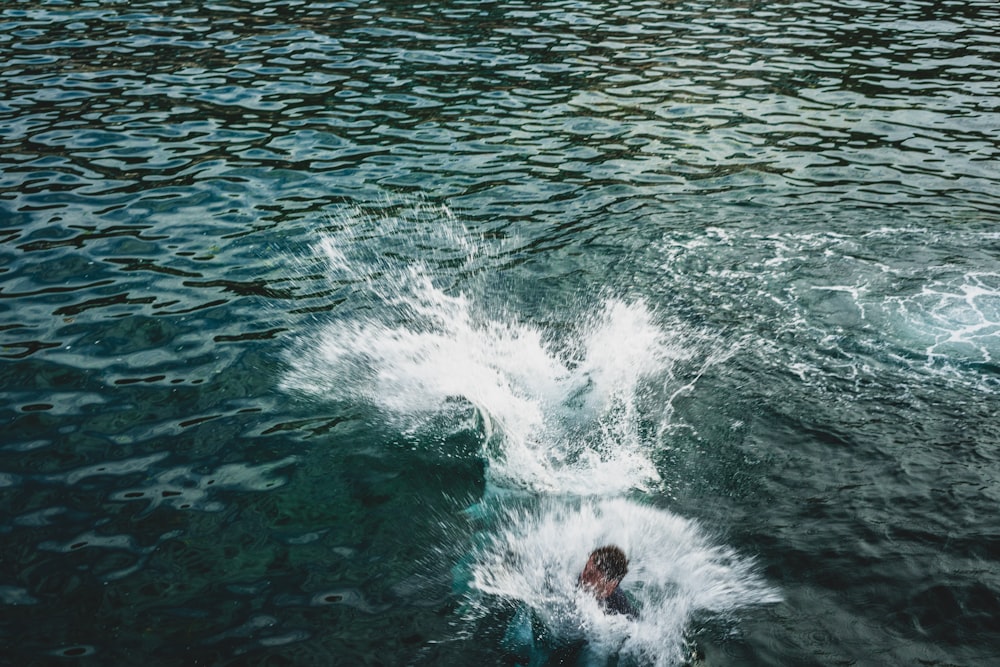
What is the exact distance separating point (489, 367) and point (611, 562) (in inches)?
129

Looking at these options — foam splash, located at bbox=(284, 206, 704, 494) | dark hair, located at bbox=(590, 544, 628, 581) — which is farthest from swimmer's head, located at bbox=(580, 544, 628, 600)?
foam splash, located at bbox=(284, 206, 704, 494)

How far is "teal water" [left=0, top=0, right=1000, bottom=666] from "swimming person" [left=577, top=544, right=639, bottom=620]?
0.15m

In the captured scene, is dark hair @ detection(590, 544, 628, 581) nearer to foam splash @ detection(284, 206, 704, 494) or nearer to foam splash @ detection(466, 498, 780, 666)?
foam splash @ detection(466, 498, 780, 666)

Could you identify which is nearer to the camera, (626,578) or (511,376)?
(626,578)

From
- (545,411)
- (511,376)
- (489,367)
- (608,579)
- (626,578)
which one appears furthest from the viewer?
(489,367)

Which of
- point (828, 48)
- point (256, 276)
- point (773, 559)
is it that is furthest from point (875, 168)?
point (256, 276)

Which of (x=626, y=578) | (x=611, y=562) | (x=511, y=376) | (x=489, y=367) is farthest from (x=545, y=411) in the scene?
(x=611, y=562)

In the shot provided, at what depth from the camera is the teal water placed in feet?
19.6

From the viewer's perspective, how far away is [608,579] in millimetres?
5895

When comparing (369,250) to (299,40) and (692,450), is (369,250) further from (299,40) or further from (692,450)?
(299,40)

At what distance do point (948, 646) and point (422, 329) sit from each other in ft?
20.0

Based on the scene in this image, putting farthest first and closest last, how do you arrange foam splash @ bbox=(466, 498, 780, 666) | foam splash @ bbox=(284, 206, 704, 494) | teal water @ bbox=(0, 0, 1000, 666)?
foam splash @ bbox=(284, 206, 704, 494)
teal water @ bbox=(0, 0, 1000, 666)
foam splash @ bbox=(466, 498, 780, 666)

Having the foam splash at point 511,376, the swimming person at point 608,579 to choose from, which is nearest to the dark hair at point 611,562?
the swimming person at point 608,579

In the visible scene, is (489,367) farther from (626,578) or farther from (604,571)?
(604,571)
